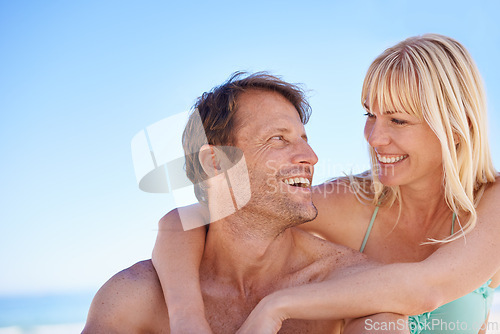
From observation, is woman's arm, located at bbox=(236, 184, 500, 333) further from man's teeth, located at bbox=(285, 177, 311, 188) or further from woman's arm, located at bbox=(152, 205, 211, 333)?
man's teeth, located at bbox=(285, 177, 311, 188)

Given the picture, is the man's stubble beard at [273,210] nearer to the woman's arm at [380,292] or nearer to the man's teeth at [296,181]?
the man's teeth at [296,181]

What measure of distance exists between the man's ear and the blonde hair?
0.99 metres

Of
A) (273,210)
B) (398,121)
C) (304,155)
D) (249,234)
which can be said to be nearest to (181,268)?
(249,234)

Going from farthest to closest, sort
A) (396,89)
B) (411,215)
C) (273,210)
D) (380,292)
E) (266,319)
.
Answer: (411,215), (396,89), (273,210), (380,292), (266,319)

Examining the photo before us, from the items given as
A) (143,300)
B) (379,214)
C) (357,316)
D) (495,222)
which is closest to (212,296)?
(143,300)

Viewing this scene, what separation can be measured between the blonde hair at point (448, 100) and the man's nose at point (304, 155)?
1.73 feet

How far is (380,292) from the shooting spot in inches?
90.4

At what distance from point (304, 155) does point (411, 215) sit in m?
0.99

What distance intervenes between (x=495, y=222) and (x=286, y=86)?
54.9 inches

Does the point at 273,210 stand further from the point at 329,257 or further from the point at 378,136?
the point at 378,136

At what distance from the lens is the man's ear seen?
10.1 ft

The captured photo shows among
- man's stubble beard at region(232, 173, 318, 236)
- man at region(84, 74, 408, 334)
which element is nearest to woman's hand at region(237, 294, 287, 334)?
man at region(84, 74, 408, 334)

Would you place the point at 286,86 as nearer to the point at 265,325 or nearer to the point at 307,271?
the point at 307,271

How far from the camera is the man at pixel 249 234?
8.67 feet
